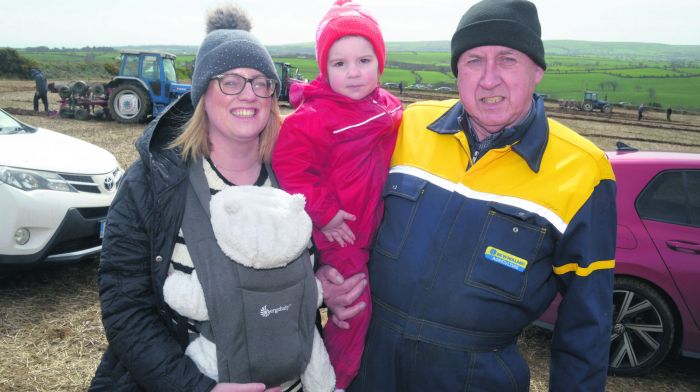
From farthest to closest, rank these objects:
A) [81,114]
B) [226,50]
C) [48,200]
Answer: [81,114], [48,200], [226,50]

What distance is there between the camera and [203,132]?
180 centimetres

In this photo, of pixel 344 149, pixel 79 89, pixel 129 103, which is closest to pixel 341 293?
pixel 344 149

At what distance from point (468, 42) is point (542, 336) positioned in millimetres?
3423

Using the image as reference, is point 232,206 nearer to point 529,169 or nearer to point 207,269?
point 207,269

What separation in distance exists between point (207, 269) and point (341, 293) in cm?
61

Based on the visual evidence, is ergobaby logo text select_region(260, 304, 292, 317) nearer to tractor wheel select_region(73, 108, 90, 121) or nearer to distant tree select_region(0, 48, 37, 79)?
tractor wheel select_region(73, 108, 90, 121)

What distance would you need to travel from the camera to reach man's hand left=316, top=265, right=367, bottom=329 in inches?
77.1

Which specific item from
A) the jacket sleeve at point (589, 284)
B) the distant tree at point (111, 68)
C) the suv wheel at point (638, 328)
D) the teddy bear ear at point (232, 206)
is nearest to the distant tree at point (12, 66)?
the distant tree at point (111, 68)

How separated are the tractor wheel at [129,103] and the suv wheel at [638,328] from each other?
48.4ft

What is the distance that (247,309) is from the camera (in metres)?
1.54

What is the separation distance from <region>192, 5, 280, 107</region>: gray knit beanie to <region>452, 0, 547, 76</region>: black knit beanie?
2.54 feet

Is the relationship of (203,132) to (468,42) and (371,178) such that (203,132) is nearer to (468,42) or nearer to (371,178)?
(371,178)

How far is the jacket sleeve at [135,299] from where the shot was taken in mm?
1599

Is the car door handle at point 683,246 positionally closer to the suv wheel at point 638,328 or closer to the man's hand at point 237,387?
the suv wheel at point 638,328
